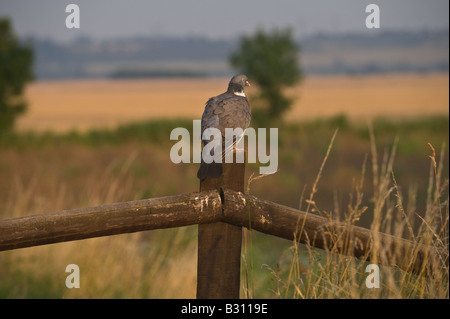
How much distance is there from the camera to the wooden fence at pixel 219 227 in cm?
286

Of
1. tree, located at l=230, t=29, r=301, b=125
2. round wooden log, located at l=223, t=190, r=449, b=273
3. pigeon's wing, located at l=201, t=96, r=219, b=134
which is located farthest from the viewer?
tree, located at l=230, t=29, r=301, b=125

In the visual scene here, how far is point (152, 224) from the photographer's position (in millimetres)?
2986

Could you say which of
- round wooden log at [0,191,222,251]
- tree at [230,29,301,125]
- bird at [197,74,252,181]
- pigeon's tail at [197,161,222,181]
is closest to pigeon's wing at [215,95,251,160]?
bird at [197,74,252,181]

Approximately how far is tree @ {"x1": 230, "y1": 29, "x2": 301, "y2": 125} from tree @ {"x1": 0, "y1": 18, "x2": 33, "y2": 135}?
690 centimetres

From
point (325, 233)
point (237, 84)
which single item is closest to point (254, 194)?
point (237, 84)

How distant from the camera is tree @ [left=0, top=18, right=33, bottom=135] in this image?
17116mm

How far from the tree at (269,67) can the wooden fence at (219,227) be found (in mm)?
16877

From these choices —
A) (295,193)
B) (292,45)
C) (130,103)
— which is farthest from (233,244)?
(130,103)

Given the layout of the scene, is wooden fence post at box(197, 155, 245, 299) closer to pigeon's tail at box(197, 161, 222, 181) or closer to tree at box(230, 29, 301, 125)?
pigeon's tail at box(197, 161, 222, 181)

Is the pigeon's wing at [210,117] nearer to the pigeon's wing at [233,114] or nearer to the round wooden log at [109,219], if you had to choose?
the pigeon's wing at [233,114]

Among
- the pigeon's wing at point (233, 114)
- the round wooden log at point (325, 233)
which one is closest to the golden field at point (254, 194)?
the round wooden log at point (325, 233)
